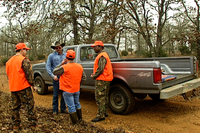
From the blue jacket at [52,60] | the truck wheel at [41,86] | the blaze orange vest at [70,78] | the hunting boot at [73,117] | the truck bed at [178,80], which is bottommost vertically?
the hunting boot at [73,117]

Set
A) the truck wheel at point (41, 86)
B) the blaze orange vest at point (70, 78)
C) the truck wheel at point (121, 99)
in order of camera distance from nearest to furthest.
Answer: the blaze orange vest at point (70, 78) < the truck wheel at point (121, 99) < the truck wheel at point (41, 86)

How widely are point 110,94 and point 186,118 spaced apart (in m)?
1.98

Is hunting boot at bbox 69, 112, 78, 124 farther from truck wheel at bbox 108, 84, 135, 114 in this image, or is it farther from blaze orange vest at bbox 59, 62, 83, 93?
truck wheel at bbox 108, 84, 135, 114

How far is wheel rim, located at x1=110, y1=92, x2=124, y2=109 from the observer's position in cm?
486

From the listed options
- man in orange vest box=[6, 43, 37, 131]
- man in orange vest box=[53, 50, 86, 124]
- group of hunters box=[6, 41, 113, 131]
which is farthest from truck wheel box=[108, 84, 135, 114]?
man in orange vest box=[6, 43, 37, 131]

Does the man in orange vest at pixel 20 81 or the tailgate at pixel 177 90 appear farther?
the tailgate at pixel 177 90

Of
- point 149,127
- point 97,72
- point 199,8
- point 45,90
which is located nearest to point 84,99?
point 45,90

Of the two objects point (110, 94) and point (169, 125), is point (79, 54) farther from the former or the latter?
point (169, 125)

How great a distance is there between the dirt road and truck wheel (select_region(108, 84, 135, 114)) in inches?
7.2

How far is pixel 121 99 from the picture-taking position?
4.85m

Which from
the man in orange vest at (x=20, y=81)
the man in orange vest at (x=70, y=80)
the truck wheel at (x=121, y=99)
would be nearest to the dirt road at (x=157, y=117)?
the truck wheel at (x=121, y=99)

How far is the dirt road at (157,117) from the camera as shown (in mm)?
4035

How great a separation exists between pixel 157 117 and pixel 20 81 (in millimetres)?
3385

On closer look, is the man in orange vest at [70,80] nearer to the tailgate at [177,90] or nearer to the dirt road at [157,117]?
the dirt road at [157,117]
